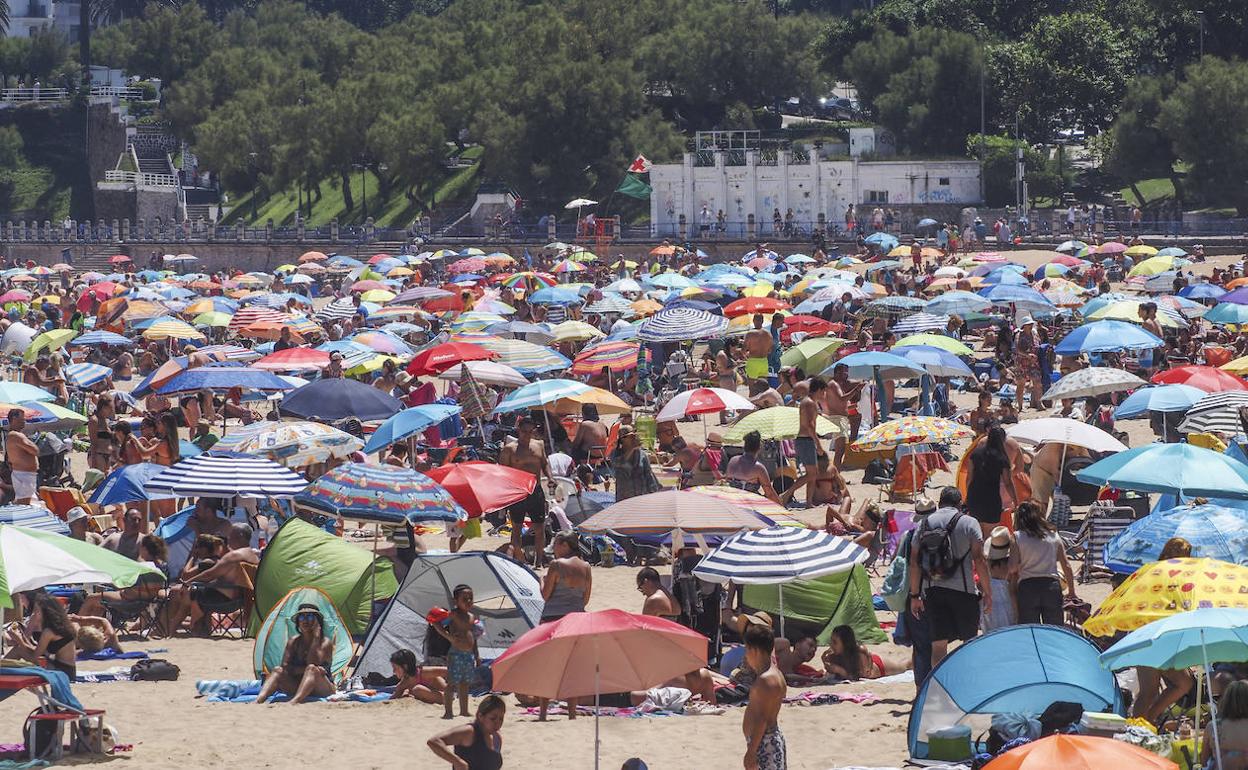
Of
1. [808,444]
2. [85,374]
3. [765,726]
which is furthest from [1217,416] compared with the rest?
[85,374]

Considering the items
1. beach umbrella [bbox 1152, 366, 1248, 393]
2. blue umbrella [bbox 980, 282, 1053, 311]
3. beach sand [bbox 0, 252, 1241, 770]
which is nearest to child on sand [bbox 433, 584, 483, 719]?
beach sand [bbox 0, 252, 1241, 770]

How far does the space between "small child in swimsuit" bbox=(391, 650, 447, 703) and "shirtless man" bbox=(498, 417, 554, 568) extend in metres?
2.95

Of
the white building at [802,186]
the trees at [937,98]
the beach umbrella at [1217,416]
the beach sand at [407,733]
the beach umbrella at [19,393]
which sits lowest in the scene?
the beach sand at [407,733]

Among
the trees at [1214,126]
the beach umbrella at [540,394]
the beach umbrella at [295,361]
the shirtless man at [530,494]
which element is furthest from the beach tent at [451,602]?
the trees at [1214,126]

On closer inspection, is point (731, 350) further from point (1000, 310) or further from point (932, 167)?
point (932, 167)

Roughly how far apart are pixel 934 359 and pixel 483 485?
20.6 ft

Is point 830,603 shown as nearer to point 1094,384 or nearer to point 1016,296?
point 1094,384

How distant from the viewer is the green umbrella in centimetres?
1986

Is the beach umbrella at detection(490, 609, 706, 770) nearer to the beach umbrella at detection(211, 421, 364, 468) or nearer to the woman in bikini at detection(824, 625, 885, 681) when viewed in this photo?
the woman in bikini at detection(824, 625, 885, 681)

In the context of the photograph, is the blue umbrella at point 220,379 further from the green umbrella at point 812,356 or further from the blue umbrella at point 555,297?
the blue umbrella at point 555,297

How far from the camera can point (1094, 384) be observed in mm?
16109

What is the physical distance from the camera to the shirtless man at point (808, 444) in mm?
14961

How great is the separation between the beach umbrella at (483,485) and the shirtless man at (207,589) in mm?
1470

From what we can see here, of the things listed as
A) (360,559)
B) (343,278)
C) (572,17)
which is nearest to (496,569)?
(360,559)
